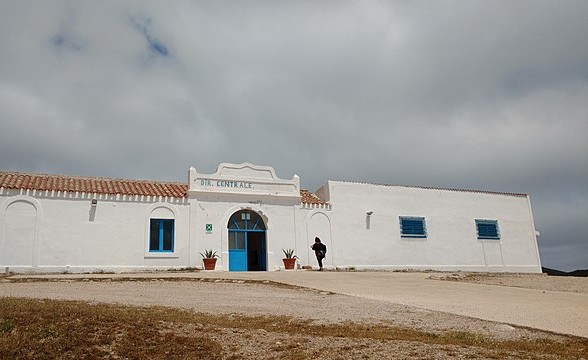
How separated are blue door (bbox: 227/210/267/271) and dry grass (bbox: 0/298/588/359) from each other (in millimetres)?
13470

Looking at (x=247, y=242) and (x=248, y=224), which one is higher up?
(x=248, y=224)

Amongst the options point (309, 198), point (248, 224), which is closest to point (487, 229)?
point (309, 198)

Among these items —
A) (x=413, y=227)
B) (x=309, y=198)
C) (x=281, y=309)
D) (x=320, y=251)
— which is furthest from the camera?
(x=413, y=227)

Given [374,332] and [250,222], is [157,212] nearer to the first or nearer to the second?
[250,222]

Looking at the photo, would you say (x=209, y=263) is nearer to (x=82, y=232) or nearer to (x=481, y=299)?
(x=82, y=232)

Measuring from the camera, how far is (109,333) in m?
7.37

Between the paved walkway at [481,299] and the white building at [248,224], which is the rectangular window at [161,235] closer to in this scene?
the white building at [248,224]

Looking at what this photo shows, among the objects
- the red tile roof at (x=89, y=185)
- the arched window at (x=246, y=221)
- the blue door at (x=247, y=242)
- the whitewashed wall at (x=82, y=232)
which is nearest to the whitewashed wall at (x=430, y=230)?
the blue door at (x=247, y=242)

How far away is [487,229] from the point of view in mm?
28500

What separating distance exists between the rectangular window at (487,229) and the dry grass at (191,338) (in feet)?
68.5

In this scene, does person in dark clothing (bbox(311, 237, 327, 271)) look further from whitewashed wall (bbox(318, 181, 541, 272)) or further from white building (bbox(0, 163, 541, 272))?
whitewashed wall (bbox(318, 181, 541, 272))

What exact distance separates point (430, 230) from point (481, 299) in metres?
14.2

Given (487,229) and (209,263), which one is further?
(487,229)

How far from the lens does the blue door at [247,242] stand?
22.6m
